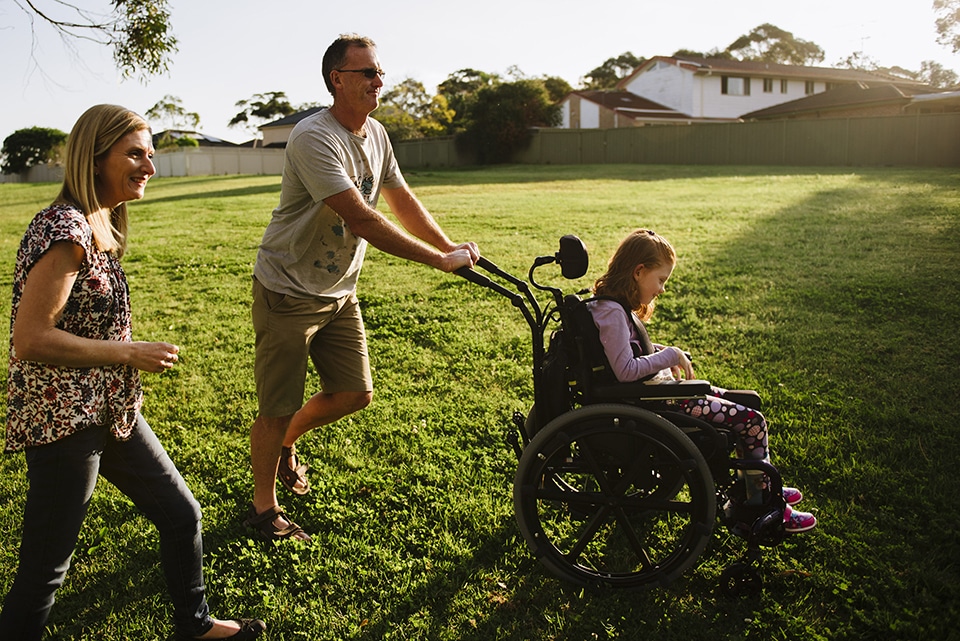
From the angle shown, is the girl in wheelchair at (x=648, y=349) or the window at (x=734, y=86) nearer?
the girl in wheelchair at (x=648, y=349)

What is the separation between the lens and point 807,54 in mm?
67375

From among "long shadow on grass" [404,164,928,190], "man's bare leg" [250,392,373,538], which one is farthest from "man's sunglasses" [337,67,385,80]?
"long shadow on grass" [404,164,928,190]

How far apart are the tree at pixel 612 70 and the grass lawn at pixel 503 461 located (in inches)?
2386

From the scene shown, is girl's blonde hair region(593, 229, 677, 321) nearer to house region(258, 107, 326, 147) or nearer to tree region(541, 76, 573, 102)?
tree region(541, 76, 573, 102)

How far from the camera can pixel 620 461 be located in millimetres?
2920

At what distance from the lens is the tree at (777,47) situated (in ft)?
221

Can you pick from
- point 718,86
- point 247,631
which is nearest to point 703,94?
point 718,86

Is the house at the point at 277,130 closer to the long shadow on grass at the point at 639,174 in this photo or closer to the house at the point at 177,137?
the house at the point at 177,137

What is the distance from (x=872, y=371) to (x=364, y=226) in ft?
12.5

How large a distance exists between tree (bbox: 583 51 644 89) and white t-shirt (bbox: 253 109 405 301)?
6673cm

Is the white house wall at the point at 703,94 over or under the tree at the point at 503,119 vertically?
over

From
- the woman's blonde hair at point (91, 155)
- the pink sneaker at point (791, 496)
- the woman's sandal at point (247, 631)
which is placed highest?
the woman's blonde hair at point (91, 155)

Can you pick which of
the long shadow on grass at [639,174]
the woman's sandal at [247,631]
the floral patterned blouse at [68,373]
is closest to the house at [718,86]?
the long shadow on grass at [639,174]

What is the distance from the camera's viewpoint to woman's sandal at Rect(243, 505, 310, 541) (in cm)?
342
